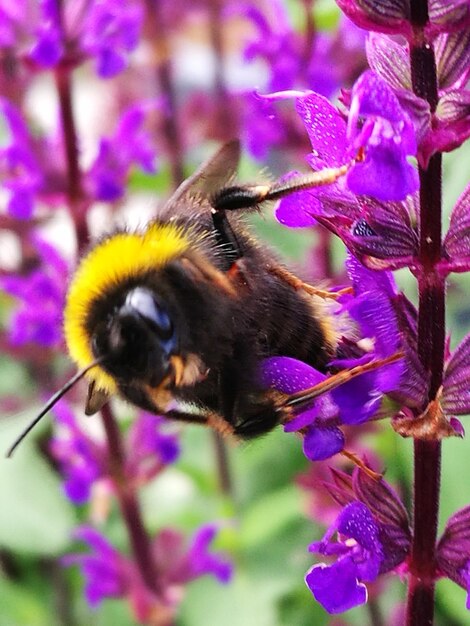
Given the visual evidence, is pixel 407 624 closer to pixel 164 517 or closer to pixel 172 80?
pixel 164 517

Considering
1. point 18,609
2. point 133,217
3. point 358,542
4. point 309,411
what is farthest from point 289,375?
point 18,609

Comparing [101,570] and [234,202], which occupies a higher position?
[234,202]

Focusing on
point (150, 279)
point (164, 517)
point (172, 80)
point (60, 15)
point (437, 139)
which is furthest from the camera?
point (172, 80)

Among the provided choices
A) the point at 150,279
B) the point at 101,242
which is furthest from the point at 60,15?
the point at 150,279

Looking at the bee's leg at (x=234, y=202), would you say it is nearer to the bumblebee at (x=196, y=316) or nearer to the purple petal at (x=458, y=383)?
the bumblebee at (x=196, y=316)

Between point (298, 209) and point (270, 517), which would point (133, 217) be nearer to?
point (298, 209)

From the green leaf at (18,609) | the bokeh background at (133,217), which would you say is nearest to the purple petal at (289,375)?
the bokeh background at (133,217)
